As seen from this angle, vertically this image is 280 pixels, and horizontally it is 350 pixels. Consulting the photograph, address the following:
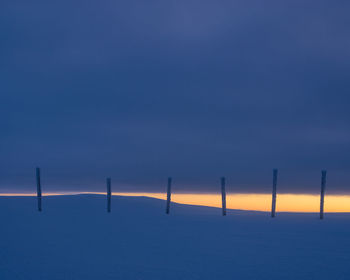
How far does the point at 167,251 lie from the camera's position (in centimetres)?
1151

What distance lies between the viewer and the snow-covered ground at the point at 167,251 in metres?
8.75

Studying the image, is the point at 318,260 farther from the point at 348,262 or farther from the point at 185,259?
the point at 185,259

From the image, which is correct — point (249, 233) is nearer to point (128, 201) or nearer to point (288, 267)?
point (288, 267)

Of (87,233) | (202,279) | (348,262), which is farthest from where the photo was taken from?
(87,233)

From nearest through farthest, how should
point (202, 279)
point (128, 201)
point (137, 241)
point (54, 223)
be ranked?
point (202, 279) < point (137, 241) < point (54, 223) < point (128, 201)

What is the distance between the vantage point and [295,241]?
532 inches

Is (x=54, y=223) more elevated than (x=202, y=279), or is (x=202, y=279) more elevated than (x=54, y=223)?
(x=202, y=279)

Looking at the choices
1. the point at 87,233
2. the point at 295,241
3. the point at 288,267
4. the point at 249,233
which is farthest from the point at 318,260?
the point at 87,233

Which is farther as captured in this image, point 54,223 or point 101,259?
point 54,223

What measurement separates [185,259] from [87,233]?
577 centimetres

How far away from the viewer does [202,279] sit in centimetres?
824

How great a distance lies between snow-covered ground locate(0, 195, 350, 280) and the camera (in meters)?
8.75

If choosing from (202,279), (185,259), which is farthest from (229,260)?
(202,279)

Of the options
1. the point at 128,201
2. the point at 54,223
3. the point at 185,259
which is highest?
the point at 185,259
